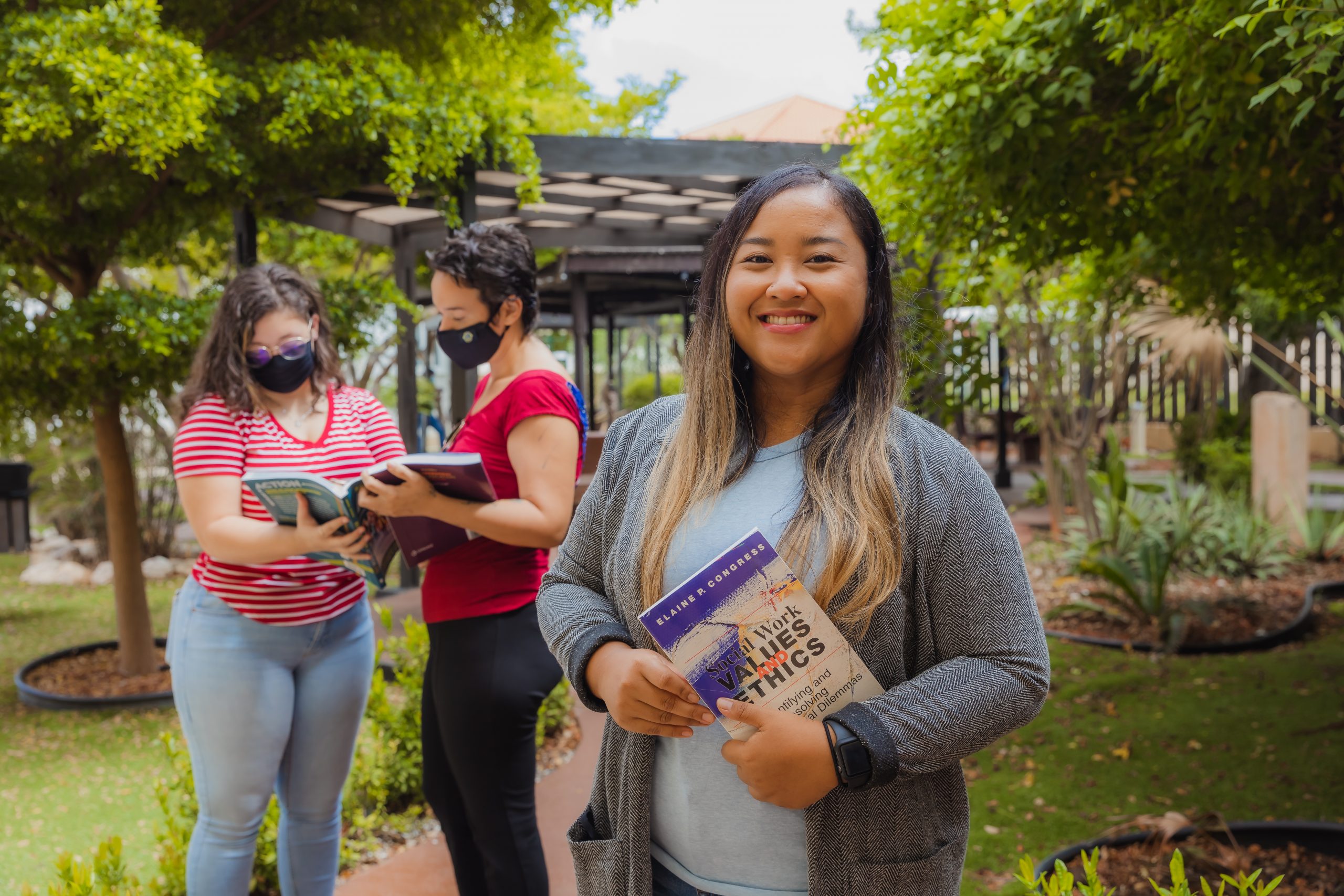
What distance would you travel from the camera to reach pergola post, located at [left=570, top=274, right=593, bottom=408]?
456 inches

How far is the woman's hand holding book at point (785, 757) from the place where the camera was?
1128 millimetres

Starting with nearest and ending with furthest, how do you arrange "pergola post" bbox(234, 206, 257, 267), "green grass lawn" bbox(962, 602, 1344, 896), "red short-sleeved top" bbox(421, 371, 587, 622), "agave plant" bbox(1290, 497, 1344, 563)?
"red short-sleeved top" bbox(421, 371, 587, 622), "green grass lawn" bbox(962, 602, 1344, 896), "pergola post" bbox(234, 206, 257, 267), "agave plant" bbox(1290, 497, 1344, 563)

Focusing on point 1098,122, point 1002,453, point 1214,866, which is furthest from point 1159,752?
point 1002,453

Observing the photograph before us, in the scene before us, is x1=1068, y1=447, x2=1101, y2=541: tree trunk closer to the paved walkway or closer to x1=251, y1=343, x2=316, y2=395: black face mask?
the paved walkway

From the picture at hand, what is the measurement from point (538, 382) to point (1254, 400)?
→ 27.0 ft

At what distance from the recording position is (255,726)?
2133 millimetres

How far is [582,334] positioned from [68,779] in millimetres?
8181

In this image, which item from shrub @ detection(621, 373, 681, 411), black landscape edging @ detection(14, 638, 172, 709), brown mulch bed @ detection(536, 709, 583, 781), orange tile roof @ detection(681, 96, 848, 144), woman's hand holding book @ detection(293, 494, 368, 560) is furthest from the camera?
shrub @ detection(621, 373, 681, 411)

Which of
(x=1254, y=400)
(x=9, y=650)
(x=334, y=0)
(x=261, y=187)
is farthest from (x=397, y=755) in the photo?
(x=1254, y=400)

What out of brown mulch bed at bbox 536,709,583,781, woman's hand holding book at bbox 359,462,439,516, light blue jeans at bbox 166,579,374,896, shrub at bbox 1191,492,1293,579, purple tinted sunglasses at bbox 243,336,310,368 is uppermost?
purple tinted sunglasses at bbox 243,336,310,368

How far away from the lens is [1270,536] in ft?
23.3

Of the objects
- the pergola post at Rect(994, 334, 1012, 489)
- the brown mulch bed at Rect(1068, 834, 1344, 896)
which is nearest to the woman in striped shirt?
the brown mulch bed at Rect(1068, 834, 1344, 896)

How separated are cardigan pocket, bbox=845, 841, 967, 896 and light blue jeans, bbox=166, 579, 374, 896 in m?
1.48

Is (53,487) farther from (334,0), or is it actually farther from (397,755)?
(397,755)
